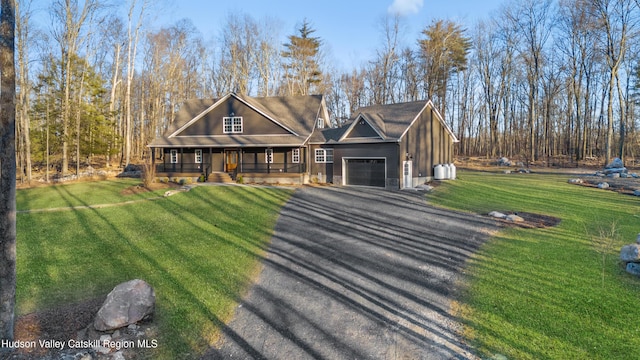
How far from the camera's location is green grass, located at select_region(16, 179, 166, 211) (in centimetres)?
1580

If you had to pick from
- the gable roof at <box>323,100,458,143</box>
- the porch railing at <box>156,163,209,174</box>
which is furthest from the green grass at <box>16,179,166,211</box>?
the gable roof at <box>323,100,458,143</box>

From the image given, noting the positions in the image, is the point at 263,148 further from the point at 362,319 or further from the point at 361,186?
the point at 362,319

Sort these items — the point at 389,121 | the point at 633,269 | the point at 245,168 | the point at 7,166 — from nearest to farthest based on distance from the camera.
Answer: the point at 7,166 < the point at 633,269 < the point at 389,121 < the point at 245,168

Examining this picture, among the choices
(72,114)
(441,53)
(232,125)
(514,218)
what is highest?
(441,53)

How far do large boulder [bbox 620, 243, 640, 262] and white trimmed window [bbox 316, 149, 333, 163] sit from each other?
57.6ft

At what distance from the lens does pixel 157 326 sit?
631 cm

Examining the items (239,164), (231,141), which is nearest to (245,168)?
(239,164)

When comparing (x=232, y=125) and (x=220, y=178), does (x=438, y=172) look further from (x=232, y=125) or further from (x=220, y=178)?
(x=220, y=178)

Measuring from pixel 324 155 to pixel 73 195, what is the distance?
16.0 meters

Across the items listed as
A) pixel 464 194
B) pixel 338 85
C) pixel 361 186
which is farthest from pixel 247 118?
pixel 338 85

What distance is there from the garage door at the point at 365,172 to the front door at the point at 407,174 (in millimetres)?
1272

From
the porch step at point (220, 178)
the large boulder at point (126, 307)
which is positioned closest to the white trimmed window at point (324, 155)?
the porch step at point (220, 178)

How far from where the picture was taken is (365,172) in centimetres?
2200

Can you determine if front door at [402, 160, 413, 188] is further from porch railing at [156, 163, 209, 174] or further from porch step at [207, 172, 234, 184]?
porch railing at [156, 163, 209, 174]
